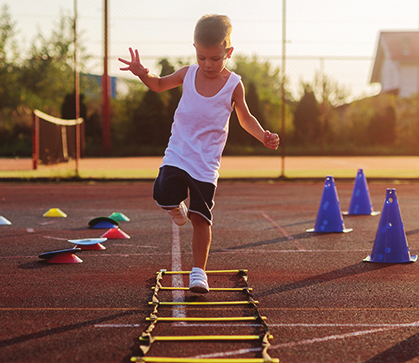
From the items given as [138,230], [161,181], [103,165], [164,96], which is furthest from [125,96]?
[161,181]

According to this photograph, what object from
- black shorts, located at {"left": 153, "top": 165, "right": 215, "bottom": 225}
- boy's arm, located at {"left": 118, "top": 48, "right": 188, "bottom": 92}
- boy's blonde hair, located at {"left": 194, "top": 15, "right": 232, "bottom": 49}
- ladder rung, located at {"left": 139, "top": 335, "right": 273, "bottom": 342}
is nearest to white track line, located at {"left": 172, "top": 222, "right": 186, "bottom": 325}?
ladder rung, located at {"left": 139, "top": 335, "right": 273, "bottom": 342}

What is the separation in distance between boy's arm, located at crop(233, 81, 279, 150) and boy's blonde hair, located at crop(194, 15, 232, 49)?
0.41 metres

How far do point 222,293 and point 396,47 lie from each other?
42.5m

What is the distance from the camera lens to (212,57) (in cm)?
435

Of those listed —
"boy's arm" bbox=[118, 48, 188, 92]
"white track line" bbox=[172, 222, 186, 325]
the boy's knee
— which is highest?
"boy's arm" bbox=[118, 48, 188, 92]

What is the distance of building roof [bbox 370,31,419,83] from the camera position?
40.8 metres

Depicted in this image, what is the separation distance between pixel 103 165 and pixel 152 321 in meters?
17.0

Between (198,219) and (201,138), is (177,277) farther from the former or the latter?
(201,138)

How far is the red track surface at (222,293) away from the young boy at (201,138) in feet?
1.92

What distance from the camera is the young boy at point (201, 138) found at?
436 centimetres

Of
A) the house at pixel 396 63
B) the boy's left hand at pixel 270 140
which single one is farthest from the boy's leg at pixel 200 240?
the house at pixel 396 63

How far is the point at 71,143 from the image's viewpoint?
2266 centimetres

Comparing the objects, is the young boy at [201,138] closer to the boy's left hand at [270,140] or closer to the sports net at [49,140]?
the boy's left hand at [270,140]

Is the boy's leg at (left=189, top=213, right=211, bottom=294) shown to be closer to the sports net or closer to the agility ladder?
the agility ladder
